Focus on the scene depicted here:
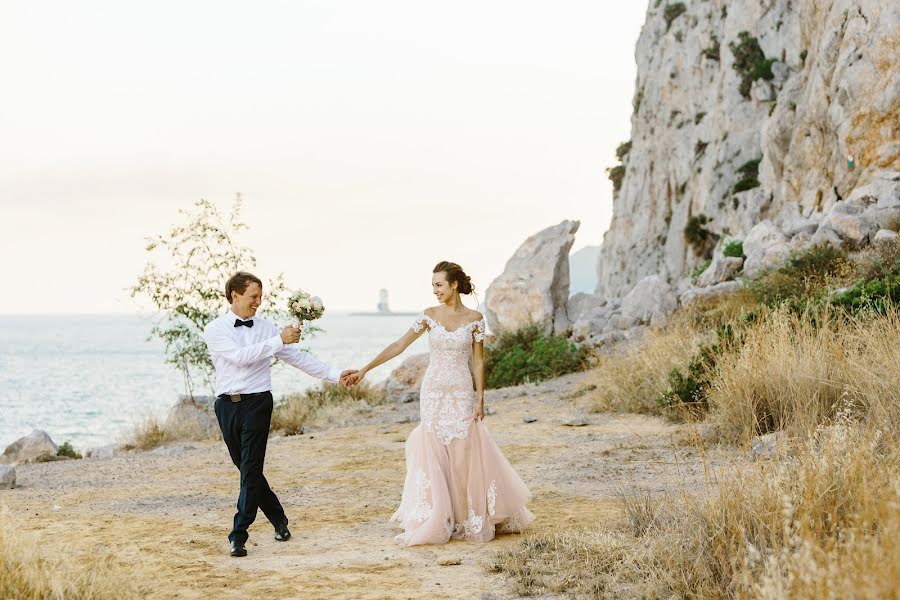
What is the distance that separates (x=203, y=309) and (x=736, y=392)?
12.0m

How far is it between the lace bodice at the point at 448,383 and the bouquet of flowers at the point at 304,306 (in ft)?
3.14

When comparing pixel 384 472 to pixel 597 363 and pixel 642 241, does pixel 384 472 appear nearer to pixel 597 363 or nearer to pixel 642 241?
pixel 597 363

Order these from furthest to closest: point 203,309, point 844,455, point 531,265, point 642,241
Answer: point 642,241 < point 531,265 < point 203,309 < point 844,455

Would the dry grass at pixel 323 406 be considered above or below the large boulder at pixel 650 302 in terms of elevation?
below

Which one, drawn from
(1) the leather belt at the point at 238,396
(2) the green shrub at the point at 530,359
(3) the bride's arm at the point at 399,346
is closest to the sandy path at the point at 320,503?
(1) the leather belt at the point at 238,396

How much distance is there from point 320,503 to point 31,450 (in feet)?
30.2

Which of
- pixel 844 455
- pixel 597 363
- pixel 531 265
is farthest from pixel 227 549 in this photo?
pixel 531 265

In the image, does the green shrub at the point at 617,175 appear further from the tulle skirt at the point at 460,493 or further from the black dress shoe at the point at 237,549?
the black dress shoe at the point at 237,549

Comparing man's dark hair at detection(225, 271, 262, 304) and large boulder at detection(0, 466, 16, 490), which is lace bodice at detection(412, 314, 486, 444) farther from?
large boulder at detection(0, 466, 16, 490)

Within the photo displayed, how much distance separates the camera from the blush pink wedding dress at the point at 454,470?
7.11m

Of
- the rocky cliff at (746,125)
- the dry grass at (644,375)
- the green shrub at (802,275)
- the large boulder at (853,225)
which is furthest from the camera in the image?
the rocky cliff at (746,125)

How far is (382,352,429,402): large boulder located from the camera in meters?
21.7

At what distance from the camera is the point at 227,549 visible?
23.2 feet

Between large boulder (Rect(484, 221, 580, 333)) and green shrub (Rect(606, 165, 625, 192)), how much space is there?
111ft
